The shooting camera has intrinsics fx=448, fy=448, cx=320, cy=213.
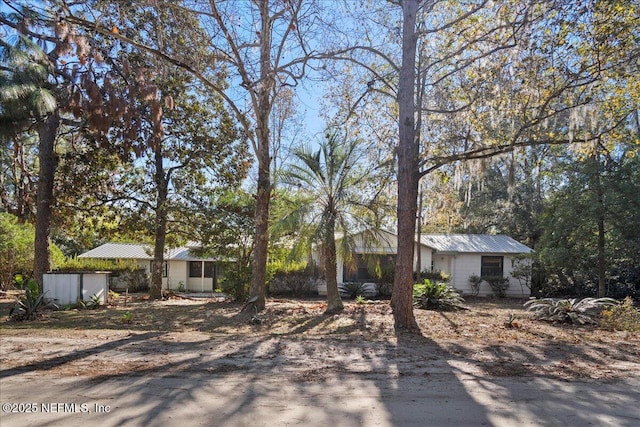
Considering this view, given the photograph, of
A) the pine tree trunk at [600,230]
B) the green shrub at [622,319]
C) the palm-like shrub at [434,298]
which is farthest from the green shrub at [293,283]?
the green shrub at [622,319]

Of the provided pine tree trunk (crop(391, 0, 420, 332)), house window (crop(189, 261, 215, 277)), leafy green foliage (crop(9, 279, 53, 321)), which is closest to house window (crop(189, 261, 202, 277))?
house window (crop(189, 261, 215, 277))

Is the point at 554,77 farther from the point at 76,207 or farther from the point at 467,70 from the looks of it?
the point at 76,207

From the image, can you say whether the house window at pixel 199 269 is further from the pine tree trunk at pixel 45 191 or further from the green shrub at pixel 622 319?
the green shrub at pixel 622 319

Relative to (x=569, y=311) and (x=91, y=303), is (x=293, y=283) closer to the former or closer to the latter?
(x=91, y=303)

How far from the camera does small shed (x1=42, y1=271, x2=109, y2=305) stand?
15.1 metres

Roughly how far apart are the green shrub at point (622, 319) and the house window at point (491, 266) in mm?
12568

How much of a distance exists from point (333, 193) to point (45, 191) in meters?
9.83

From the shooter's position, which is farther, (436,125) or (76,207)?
(76,207)

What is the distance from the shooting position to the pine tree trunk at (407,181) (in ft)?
34.0

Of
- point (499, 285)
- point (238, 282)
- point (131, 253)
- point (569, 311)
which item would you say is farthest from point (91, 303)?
point (499, 285)

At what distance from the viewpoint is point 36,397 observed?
4562mm

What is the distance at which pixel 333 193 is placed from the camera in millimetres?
14461

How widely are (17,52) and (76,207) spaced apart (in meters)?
7.88

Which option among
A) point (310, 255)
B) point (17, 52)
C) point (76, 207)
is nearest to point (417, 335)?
point (310, 255)
